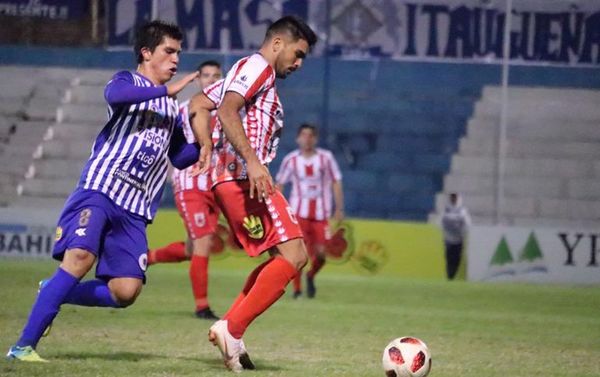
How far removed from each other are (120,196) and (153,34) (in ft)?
3.47

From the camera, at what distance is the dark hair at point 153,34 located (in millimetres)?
8438

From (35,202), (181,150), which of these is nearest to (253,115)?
(181,150)

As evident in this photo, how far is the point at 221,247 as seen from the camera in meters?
21.5

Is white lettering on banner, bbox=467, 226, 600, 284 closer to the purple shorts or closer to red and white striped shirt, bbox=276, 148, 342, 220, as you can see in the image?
red and white striped shirt, bbox=276, 148, 342, 220

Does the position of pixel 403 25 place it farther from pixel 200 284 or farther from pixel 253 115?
pixel 253 115

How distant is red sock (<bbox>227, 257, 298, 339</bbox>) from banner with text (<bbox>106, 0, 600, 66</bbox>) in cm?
1428

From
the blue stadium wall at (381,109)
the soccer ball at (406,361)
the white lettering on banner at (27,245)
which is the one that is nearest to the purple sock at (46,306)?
the soccer ball at (406,361)

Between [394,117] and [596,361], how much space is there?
48.9 ft

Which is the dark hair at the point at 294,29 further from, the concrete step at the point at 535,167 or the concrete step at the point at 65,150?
the concrete step at the point at 65,150

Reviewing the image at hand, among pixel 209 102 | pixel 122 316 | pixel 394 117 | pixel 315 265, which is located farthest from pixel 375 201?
pixel 209 102

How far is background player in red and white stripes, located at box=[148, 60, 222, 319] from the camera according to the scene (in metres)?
12.6

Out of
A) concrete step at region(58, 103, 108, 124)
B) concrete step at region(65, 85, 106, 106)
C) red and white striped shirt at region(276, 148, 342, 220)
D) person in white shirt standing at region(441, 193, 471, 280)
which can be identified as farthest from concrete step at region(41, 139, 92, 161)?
red and white striped shirt at region(276, 148, 342, 220)

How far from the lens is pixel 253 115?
27.0 ft

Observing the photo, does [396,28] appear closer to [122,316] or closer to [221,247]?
[221,247]
